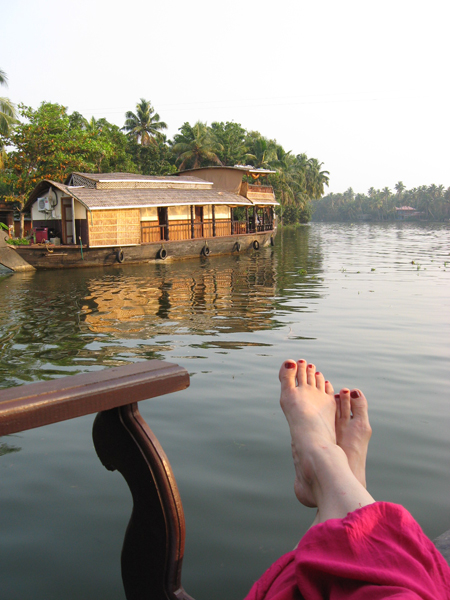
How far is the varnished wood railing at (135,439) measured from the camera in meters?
0.99

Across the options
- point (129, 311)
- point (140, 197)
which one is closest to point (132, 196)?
point (140, 197)

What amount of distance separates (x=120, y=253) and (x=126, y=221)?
45.0 inches

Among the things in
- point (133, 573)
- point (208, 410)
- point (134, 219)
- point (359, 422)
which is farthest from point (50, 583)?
point (134, 219)

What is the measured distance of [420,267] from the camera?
14.1 metres

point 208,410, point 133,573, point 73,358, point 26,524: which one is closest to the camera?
point 133,573

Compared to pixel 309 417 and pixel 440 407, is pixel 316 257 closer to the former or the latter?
pixel 440 407

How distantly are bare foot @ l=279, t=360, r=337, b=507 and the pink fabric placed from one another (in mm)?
545

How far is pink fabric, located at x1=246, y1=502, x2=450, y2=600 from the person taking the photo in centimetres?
95

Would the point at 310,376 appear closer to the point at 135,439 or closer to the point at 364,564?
the point at 135,439

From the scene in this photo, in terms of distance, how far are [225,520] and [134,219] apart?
15.0 m

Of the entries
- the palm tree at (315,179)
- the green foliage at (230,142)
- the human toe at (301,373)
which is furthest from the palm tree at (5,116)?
the palm tree at (315,179)

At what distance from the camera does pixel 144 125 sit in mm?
36812

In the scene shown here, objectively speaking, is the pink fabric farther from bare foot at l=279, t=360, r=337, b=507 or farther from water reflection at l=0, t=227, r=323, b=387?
water reflection at l=0, t=227, r=323, b=387

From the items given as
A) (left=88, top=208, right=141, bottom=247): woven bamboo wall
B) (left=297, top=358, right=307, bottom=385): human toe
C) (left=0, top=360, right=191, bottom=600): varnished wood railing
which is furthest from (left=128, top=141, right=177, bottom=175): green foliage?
(left=0, top=360, right=191, bottom=600): varnished wood railing
